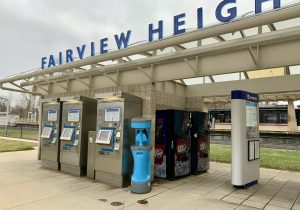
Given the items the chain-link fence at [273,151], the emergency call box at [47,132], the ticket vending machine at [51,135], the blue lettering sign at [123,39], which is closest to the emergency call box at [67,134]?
the ticket vending machine at [51,135]

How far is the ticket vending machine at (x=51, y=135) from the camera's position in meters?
7.68

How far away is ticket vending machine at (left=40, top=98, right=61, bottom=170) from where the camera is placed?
7684 millimetres

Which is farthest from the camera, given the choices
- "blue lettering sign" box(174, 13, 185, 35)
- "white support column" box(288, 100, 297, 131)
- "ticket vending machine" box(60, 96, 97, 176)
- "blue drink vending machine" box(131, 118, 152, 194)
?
"white support column" box(288, 100, 297, 131)

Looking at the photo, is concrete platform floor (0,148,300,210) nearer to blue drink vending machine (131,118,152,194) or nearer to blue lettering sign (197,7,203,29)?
blue drink vending machine (131,118,152,194)

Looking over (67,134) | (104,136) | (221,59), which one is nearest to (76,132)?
(67,134)

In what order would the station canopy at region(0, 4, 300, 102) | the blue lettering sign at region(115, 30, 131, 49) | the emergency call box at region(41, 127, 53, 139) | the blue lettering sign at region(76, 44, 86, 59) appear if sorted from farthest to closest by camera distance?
the blue lettering sign at region(76, 44, 86, 59) < the emergency call box at region(41, 127, 53, 139) < the blue lettering sign at region(115, 30, 131, 49) < the station canopy at region(0, 4, 300, 102)

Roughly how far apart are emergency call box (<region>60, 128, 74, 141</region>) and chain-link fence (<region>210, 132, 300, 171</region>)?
5.84 metres

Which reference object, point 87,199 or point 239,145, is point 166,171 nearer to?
point 239,145

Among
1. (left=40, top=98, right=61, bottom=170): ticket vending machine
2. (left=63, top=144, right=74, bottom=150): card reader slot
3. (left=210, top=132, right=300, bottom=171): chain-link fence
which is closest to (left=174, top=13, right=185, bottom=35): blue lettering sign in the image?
(left=63, top=144, right=74, bottom=150): card reader slot

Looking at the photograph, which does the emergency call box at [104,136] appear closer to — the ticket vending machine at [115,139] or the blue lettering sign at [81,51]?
the ticket vending machine at [115,139]

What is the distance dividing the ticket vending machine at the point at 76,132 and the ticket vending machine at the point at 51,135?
12.4 inches

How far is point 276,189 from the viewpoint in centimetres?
615

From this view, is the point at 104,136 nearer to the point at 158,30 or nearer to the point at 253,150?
the point at 158,30

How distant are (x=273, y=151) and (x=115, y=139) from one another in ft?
34.1
